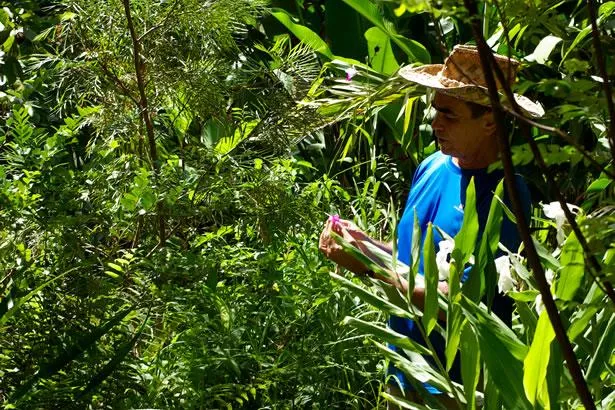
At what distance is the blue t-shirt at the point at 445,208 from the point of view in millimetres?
2893

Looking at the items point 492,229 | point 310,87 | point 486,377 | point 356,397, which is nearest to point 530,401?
point 486,377

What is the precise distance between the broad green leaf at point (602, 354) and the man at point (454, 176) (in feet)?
1.95

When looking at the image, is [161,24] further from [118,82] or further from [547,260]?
[547,260]

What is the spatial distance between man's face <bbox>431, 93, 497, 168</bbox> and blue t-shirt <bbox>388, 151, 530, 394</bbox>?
40mm

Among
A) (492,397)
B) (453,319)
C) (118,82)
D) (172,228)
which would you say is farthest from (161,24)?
(492,397)

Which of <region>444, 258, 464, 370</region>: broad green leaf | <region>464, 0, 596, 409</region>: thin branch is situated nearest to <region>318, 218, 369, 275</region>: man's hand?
<region>444, 258, 464, 370</region>: broad green leaf

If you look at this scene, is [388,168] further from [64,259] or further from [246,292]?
[64,259]

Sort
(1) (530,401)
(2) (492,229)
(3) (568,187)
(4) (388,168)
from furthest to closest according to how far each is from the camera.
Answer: (4) (388,168) < (3) (568,187) < (2) (492,229) < (1) (530,401)

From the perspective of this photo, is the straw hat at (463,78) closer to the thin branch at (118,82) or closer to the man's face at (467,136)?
the man's face at (467,136)

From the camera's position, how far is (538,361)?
2.13 metres

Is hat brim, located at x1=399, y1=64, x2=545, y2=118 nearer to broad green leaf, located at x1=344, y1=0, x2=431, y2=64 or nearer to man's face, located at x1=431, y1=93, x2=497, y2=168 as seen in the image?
man's face, located at x1=431, y1=93, x2=497, y2=168

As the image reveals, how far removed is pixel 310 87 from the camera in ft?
13.4

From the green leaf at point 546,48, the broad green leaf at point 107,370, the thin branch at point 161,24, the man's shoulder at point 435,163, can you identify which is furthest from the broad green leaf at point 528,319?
the green leaf at point 546,48

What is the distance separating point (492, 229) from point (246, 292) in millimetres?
1583
